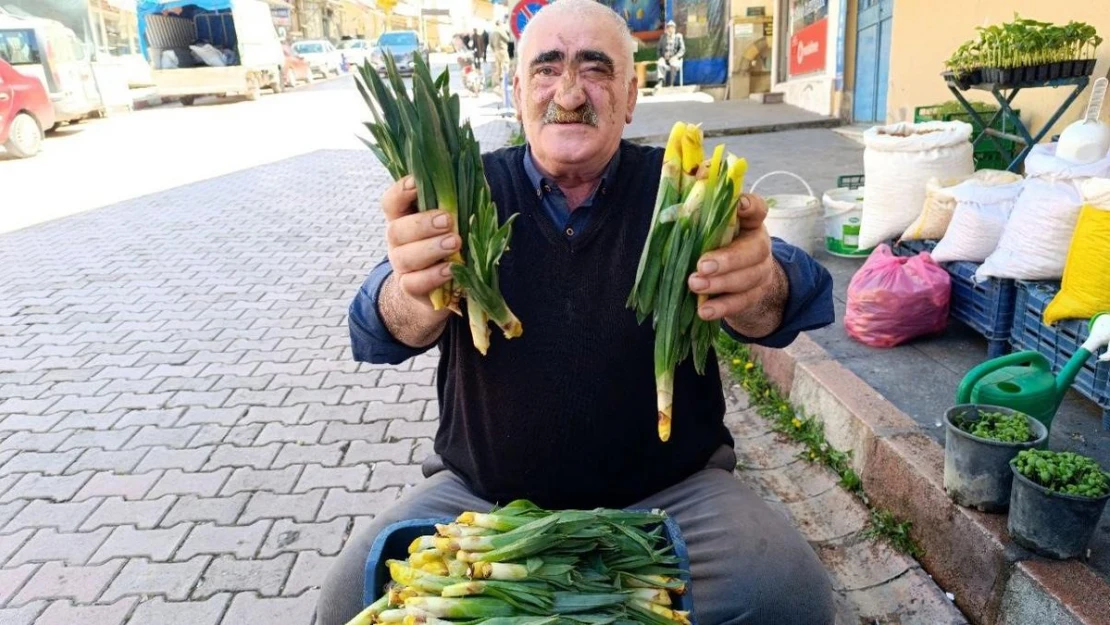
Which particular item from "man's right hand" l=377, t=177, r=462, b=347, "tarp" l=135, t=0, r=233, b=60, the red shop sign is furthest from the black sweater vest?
"tarp" l=135, t=0, r=233, b=60

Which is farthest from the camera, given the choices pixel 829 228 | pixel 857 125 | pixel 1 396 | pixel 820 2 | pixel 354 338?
pixel 820 2

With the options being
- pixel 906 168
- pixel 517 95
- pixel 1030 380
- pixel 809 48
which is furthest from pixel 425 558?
pixel 809 48

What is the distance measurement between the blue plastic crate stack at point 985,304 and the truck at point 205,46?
25606mm

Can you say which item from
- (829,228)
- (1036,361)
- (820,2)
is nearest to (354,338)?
(1036,361)

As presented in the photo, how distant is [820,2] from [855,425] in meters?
11.5

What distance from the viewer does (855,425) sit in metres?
3.27

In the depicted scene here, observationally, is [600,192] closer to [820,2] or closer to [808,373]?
[808,373]

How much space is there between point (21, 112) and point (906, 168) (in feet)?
50.3

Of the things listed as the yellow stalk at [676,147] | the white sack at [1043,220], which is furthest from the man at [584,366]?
the white sack at [1043,220]

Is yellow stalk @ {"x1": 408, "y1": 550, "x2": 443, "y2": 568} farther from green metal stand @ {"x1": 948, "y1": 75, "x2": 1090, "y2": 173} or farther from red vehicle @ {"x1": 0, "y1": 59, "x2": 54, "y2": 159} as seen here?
red vehicle @ {"x1": 0, "y1": 59, "x2": 54, "y2": 159}

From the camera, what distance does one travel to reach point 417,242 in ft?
5.61

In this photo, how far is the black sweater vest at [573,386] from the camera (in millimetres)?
2062

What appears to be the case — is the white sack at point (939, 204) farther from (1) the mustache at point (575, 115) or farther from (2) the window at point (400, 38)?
(2) the window at point (400, 38)

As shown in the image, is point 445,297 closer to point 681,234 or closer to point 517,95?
point 681,234
